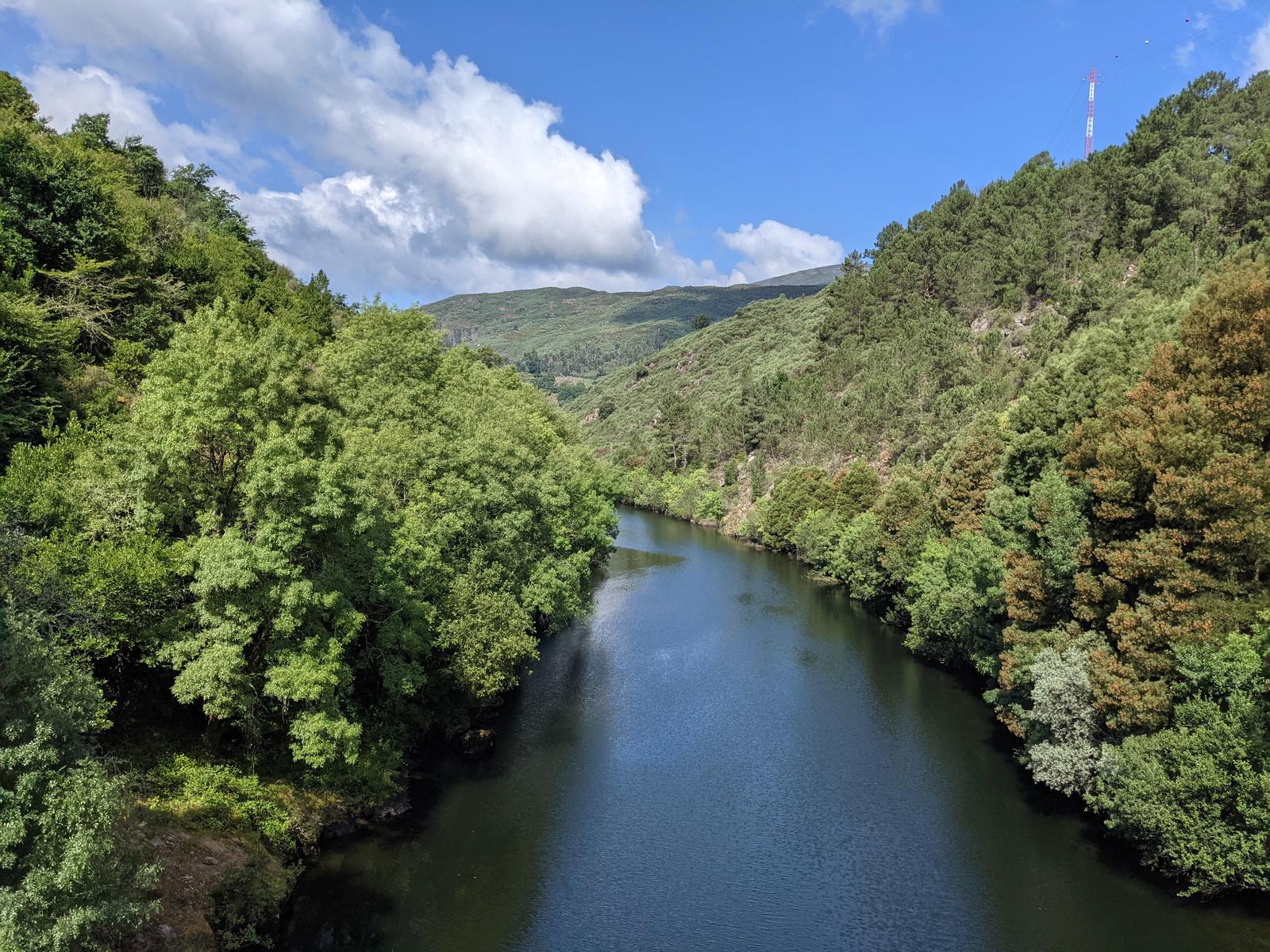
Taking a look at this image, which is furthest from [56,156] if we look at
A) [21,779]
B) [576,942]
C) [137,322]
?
[576,942]

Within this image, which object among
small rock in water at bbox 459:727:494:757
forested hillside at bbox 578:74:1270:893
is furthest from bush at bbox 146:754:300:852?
forested hillside at bbox 578:74:1270:893

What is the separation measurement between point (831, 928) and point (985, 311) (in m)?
108

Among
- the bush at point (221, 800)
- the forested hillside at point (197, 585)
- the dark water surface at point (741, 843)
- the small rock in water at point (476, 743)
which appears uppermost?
the forested hillside at point (197, 585)

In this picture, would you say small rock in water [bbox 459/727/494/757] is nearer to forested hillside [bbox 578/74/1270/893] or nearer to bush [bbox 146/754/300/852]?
bush [bbox 146/754/300/852]

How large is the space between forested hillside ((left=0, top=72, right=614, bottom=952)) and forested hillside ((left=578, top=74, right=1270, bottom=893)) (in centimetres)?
2438

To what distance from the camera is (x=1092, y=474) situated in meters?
33.7

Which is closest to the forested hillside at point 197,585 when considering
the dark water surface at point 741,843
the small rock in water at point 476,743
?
the small rock in water at point 476,743

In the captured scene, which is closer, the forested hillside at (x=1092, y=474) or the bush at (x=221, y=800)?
the bush at (x=221, y=800)

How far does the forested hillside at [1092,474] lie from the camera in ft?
91.9

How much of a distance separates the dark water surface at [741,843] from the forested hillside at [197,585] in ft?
12.5

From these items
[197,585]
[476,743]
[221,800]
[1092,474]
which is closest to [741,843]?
[476,743]

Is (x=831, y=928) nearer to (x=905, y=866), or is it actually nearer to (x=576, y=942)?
(x=905, y=866)

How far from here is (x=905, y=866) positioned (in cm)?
3061

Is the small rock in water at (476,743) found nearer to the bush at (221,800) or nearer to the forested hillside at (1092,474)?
the bush at (221,800)
